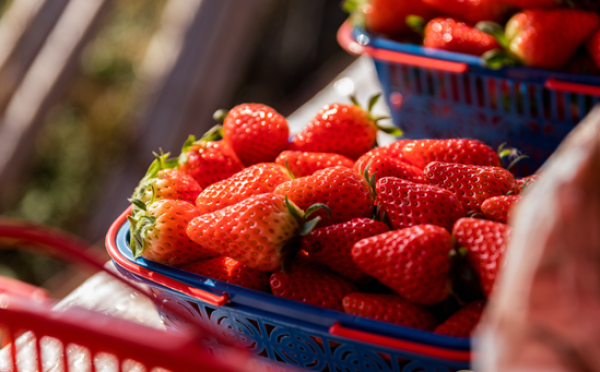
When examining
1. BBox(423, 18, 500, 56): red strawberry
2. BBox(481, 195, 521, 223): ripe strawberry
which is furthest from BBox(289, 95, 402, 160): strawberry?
BBox(423, 18, 500, 56): red strawberry

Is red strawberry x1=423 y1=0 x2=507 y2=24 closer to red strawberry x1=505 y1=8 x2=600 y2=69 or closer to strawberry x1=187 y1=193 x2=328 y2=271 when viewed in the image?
red strawberry x1=505 y1=8 x2=600 y2=69

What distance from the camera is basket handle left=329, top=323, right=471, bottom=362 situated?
0.48 metres

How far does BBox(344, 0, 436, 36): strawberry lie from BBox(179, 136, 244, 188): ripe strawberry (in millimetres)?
597

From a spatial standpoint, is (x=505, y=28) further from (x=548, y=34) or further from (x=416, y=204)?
(x=416, y=204)

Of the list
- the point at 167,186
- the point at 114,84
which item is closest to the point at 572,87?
the point at 167,186

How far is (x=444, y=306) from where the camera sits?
583 millimetres

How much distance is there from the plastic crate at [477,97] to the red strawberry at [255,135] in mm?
414

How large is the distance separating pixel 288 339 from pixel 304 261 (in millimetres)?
103

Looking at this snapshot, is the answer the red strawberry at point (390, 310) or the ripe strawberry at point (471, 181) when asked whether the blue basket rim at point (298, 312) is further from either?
the ripe strawberry at point (471, 181)

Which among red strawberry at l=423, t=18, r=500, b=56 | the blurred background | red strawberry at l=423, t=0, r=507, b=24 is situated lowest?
the blurred background

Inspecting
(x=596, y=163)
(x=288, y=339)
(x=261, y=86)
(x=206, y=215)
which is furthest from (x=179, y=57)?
(x=596, y=163)

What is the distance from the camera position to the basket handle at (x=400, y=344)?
48cm

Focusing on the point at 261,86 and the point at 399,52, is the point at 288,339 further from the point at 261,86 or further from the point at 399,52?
the point at 261,86

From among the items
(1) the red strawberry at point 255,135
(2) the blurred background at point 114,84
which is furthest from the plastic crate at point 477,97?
(2) the blurred background at point 114,84
